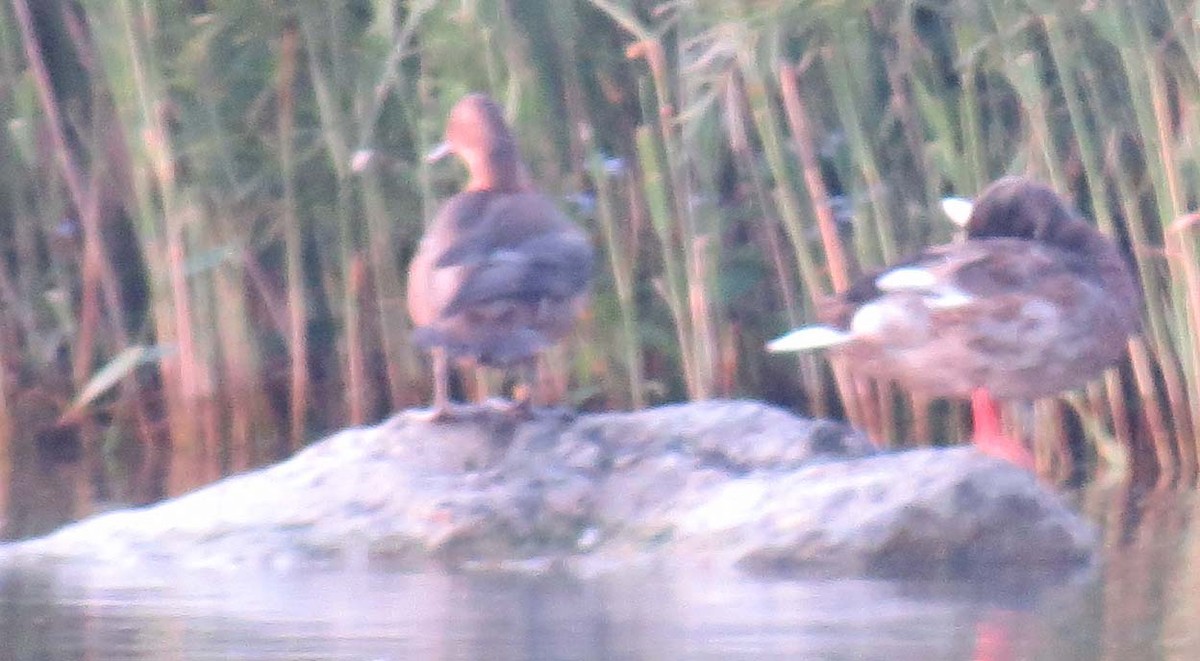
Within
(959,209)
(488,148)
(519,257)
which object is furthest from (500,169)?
(959,209)

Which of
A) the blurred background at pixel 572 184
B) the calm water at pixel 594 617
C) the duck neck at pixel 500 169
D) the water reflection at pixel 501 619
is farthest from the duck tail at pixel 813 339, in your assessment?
the water reflection at pixel 501 619

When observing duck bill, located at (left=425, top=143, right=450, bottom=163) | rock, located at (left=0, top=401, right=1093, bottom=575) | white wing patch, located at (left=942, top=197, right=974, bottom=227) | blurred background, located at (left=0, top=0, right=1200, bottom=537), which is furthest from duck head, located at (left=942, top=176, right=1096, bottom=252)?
duck bill, located at (left=425, top=143, right=450, bottom=163)

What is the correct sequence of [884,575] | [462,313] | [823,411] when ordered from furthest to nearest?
[823,411], [462,313], [884,575]

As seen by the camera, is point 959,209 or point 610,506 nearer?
point 610,506

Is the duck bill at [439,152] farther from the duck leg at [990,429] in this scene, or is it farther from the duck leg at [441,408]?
the duck leg at [990,429]

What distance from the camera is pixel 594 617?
460 centimetres

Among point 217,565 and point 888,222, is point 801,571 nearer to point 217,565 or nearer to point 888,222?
point 217,565

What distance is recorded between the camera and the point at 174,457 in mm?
8359

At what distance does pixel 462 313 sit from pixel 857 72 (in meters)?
2.06

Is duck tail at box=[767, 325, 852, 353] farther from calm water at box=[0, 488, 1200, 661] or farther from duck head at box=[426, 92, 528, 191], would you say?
calm water at box=[0, 488, 1200, 661]

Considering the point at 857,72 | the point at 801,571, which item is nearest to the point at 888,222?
the point at 857,72

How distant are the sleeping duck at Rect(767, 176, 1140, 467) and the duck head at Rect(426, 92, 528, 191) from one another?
1.07 metres

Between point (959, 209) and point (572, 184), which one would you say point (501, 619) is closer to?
point (959, 209)

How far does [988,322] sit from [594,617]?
2174 millimetres
